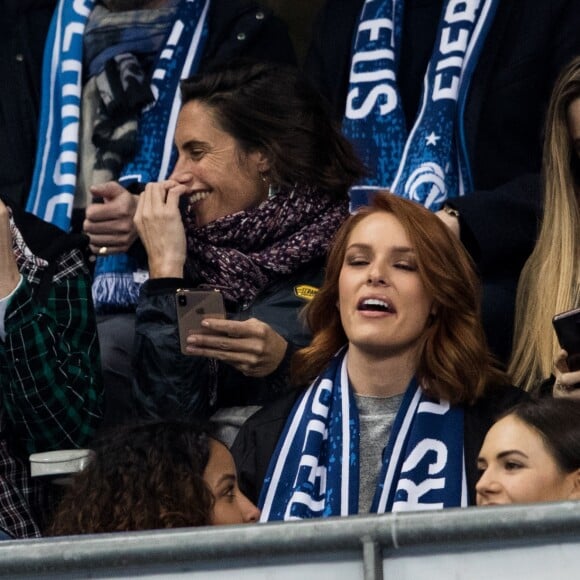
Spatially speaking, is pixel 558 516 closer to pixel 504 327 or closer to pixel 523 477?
pixel 523 477

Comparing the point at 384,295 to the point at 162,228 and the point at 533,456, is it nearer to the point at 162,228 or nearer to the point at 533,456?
the point at 533,456

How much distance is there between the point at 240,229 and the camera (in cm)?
504

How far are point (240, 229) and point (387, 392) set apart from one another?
2.84 feet

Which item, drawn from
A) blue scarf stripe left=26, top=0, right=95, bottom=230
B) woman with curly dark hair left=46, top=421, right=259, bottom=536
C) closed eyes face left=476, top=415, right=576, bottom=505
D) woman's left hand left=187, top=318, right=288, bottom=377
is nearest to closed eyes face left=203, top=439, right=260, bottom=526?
woman with curly dark hair left=46, top=421, right=259, bottom=536

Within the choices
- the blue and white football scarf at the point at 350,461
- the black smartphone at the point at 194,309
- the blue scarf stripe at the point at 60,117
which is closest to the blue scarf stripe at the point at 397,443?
the blue and white football scarf at the point at 350,461

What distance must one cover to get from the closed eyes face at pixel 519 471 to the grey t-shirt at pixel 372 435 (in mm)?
384

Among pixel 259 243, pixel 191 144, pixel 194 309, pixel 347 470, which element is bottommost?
pixel 347 470

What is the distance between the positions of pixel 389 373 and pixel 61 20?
2332mm

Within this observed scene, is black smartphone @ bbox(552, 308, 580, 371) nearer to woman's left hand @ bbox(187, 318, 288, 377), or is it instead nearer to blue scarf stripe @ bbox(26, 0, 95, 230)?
woman's left hand @ bbox(187, 318, 288, 377)

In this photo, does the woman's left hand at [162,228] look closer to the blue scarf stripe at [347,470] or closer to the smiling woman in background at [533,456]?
the blue scarf stripe at [347,470]

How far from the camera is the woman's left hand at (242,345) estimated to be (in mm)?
4598

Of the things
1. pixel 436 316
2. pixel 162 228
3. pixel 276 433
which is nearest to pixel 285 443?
pixel 276 433

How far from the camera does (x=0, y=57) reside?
20.6ft

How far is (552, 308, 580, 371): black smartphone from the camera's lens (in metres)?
4.05
